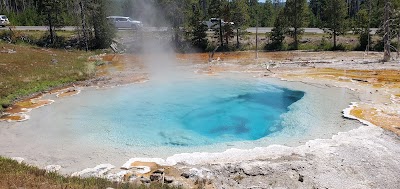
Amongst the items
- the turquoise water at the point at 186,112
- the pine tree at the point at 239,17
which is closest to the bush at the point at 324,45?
the pine tree at the point at 239,17

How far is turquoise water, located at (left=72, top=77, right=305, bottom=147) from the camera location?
12.7 m

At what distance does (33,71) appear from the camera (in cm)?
2169

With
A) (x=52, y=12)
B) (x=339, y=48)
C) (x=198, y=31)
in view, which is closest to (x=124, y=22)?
(x=52, y=12)

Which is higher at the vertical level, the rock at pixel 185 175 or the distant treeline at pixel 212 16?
the distant treeline at pixel 212 16

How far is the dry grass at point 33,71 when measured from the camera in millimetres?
18062

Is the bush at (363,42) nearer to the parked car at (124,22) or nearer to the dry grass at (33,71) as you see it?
the dry grass at (33,71)

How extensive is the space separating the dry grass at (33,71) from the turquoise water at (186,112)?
11.7 feet

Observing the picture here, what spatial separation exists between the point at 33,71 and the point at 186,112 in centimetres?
1103

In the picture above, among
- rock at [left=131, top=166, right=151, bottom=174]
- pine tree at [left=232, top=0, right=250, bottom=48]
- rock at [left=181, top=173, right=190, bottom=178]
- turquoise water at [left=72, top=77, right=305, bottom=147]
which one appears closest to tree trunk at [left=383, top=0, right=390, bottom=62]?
turquoise water at [left=72, top=77, right=305, bottom=147]

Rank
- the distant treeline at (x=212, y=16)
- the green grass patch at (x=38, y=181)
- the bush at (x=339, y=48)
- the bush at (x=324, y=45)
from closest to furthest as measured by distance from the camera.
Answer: the green grass patch at (x=38, y=181) → the bush at (x=339, y=48) → the bush at (x=324, y=45) → the distant treeline at (x=212, y=16)

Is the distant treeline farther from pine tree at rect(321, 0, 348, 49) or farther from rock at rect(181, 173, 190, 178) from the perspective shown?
rock at rect(181, 173, 190, 178)

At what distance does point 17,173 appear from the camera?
280 inches

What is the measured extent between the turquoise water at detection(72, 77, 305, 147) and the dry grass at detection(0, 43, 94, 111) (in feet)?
11.7

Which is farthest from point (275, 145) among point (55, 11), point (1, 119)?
point (55, 11)
